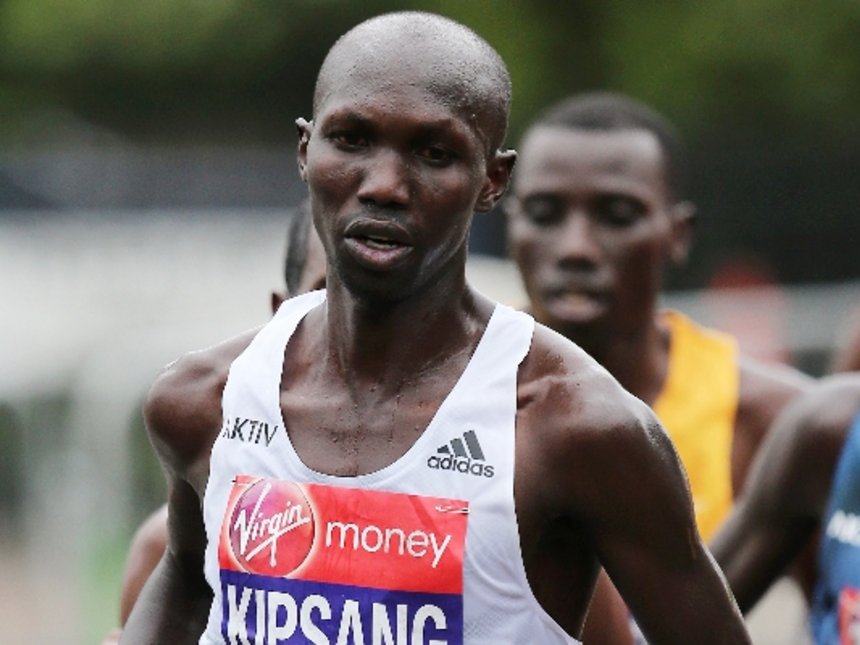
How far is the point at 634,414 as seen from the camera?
3861mm

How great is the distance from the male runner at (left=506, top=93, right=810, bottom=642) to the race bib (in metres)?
2.92

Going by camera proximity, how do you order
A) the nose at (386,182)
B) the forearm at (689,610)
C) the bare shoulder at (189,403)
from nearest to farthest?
the nose at (386,182) → the forearm at (689,610) → the bare shoulder at (189,403)

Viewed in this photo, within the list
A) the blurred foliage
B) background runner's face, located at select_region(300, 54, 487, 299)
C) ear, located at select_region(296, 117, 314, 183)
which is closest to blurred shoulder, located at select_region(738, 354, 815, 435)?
ear, located at select_region(296, 117, 314, 183)

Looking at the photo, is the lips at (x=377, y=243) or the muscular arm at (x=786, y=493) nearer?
the lips at (x=377, y=243)

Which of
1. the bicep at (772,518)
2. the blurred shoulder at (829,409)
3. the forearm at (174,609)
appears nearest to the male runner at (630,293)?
the bicep at (772,518)

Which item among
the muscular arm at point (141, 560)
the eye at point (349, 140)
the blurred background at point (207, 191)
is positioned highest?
the eye at point (349, 140)

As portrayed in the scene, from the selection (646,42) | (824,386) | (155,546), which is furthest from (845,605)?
(646,42)

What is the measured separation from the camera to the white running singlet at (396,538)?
3.86 metres

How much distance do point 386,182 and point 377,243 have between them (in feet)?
0.39

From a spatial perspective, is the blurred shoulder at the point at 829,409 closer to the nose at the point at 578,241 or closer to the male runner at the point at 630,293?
the male runner at the point at 630,293

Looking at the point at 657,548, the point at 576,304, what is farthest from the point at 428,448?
the point at 576,304

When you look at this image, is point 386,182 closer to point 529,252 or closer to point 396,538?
point 396,538

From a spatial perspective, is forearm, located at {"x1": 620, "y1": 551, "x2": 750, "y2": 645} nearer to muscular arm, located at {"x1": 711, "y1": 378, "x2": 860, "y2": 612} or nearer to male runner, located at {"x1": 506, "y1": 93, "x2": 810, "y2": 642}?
muscular arm, located at {"x1": 711, "y1": 378, "x2": 860, "y2": 612}

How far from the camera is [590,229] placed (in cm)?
702
